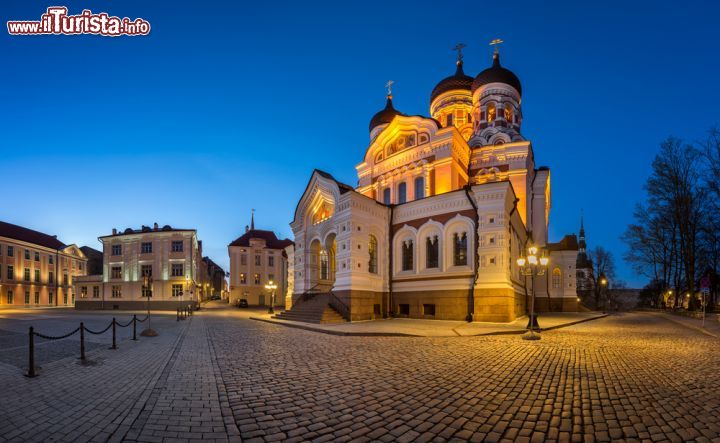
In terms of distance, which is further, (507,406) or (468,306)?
(468,306)

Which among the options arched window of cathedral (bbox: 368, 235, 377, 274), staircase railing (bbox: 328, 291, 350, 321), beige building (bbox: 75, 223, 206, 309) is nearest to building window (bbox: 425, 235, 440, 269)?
arched window of cathedral (bbox: 368, 235, 377, 274)

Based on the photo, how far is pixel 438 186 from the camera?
2700 cm

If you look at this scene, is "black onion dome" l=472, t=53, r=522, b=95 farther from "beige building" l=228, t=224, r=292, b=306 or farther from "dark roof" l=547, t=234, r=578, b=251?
"beige building" l=228, t=224, r=292, b=306

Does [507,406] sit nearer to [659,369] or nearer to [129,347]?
[659,369]

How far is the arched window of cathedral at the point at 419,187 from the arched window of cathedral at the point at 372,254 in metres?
6.45

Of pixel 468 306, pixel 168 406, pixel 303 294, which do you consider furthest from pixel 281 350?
pixel 303 294

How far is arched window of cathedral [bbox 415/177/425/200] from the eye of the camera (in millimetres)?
27878

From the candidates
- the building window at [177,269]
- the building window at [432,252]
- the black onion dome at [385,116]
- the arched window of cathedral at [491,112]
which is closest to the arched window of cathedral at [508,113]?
the arched window of cathedral at [491,112]

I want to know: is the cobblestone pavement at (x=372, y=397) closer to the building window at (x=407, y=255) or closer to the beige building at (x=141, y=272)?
the building window at (x=407, y=255)

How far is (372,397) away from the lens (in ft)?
19.2

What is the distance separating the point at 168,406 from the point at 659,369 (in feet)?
32.1

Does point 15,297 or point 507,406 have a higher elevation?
point 507,406

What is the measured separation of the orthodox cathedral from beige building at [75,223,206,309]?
69.7 feet

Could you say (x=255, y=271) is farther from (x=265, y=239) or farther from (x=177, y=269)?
(x=177, y=269)
